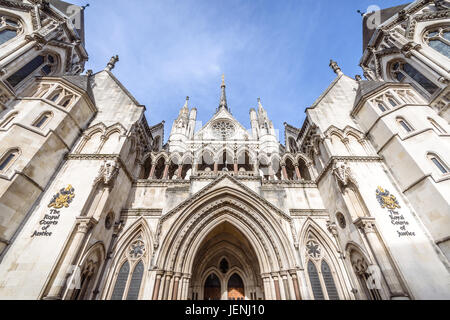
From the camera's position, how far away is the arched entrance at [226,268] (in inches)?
476

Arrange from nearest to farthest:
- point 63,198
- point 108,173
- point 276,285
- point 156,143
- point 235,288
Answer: point 63,198 → point 276,285 → point 108,173 → point 235,288 → point 156,143

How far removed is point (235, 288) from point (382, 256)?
8.87 meters

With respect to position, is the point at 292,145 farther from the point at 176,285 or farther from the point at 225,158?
the point at 176,285

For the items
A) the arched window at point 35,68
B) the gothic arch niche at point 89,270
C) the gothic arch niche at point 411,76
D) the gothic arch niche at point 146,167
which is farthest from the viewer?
the gothic arch niche at point 146,167

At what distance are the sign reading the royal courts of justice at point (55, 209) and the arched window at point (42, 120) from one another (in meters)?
3.55

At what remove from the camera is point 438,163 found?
8719mm

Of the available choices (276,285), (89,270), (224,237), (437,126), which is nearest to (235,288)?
A: (224,237)

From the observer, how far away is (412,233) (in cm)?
828

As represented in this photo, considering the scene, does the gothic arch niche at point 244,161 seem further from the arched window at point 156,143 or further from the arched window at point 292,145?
the arched window at point 156,143

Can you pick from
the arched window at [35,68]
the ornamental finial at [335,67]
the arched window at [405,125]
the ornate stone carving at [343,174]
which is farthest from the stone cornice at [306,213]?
the arched window at [35,68]

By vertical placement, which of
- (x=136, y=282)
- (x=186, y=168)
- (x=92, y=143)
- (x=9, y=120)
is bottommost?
(x=136, y=282)

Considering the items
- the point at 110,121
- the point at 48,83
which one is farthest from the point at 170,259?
the point at 48,83

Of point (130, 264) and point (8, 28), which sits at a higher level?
point (8, 28)
